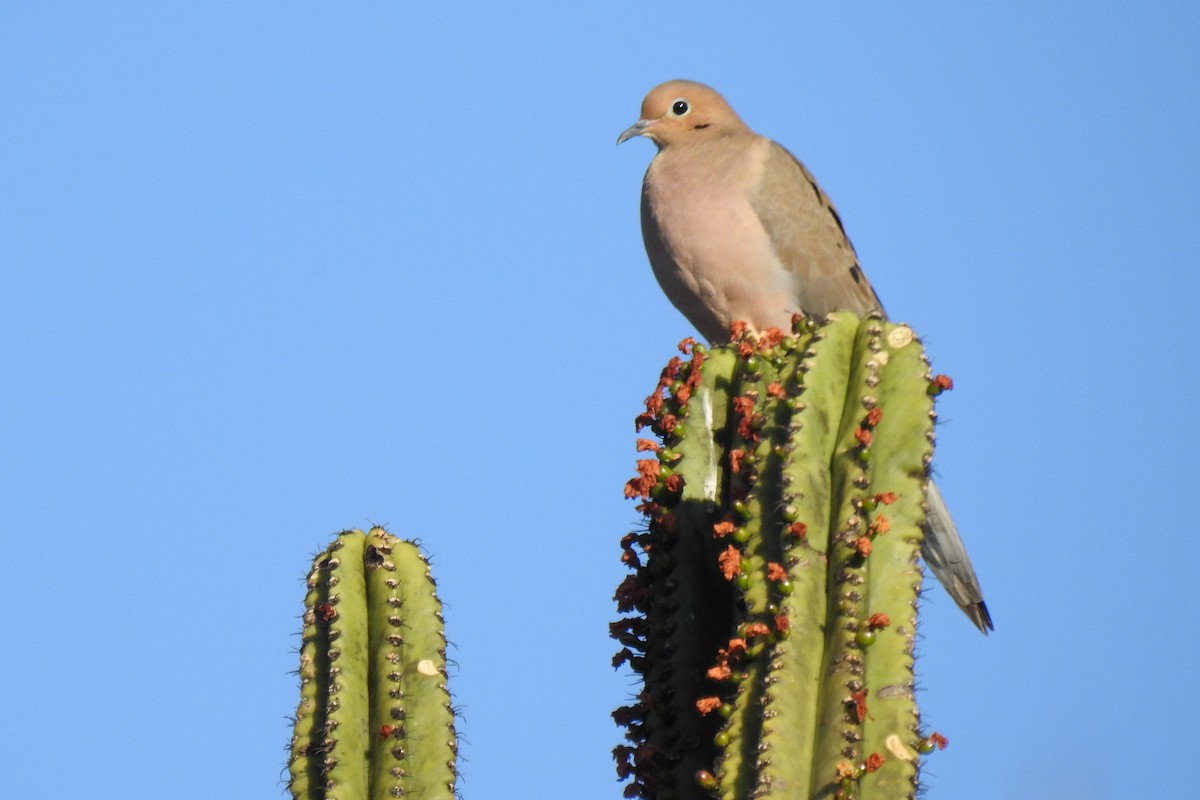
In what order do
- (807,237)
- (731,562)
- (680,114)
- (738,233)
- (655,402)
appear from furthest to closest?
(680,114)
(807,237)
(738,233)
(655,402)
(731,562)

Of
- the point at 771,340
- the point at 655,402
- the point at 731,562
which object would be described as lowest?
the point at 731,562

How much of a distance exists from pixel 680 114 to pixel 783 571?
4354 mm

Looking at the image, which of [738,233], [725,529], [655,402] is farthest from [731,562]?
[738,233]

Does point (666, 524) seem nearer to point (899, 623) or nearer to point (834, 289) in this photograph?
point (899, 623)

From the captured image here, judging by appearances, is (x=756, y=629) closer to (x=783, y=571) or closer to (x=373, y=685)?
(x=783, y=571)

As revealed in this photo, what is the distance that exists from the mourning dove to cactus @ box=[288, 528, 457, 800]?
251 cm

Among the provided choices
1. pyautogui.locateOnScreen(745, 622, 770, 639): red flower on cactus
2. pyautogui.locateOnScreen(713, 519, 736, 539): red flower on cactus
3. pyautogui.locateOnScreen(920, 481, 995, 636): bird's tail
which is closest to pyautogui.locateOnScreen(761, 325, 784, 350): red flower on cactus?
pyautogui.locateOnScreen(713, 519, 736, 539): red flower on cactus

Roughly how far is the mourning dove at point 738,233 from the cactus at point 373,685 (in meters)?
2.51

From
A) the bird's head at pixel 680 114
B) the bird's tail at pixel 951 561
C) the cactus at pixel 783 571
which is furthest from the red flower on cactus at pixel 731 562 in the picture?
the bird's head at pixel 680 114

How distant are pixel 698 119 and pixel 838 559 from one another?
14.0 feet

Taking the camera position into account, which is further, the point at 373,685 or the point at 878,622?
the point at 373,685

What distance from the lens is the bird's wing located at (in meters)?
7.19

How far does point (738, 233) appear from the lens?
701 cm

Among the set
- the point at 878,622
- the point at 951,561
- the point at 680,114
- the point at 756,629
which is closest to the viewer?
the point at 878,622
